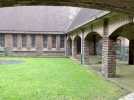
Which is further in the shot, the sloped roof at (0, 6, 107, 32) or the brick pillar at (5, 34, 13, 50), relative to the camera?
the sloped roof at (0, 6, 107, 32)

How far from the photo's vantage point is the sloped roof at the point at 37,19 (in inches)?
1555

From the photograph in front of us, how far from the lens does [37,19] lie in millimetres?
41406

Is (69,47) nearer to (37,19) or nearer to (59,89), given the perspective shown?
(37,19)

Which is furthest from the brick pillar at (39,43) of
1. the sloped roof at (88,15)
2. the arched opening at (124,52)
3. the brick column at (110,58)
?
the brick column at (110,58)

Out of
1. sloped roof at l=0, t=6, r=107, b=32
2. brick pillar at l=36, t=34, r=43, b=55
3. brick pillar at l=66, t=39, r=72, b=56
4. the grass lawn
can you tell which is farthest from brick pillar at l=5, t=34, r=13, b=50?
the grass lawn

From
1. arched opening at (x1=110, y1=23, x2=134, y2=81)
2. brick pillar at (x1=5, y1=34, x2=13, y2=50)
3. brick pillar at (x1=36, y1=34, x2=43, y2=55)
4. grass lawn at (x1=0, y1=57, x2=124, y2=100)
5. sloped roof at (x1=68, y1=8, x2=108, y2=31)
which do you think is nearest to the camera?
grass lawn at (x1=0, y1=57, x2=124, y2=100)

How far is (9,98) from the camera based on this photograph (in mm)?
10852

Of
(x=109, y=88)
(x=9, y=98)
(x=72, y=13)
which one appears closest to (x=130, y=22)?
(x=109, y=88)

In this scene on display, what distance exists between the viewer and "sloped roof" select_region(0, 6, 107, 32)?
3950 cm

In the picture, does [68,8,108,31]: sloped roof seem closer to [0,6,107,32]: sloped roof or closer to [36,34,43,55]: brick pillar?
Answer: [0,6,107,32]: sloped roof

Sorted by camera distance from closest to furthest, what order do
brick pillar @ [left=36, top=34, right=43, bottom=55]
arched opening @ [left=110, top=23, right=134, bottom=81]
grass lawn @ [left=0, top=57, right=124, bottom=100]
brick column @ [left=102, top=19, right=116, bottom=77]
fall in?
grass lawn @ [left=0, top=57, right=124, bottom=100], arched opening @ [left=110, top=23, right=134, bottom=81], brick column @ [left=102, top=19, right=116, bottom=77], brick pillar @ [left=36, top=34, right=43, bottom=55]

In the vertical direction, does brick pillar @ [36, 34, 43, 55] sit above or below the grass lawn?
above

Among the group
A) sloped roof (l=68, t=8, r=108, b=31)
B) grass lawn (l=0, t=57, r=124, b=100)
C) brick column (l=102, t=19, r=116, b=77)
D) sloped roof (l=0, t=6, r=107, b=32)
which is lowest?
grass lawn (l=0, t=57, r=124, b=100)

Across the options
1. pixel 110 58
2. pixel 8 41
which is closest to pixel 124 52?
pixel 8 41
